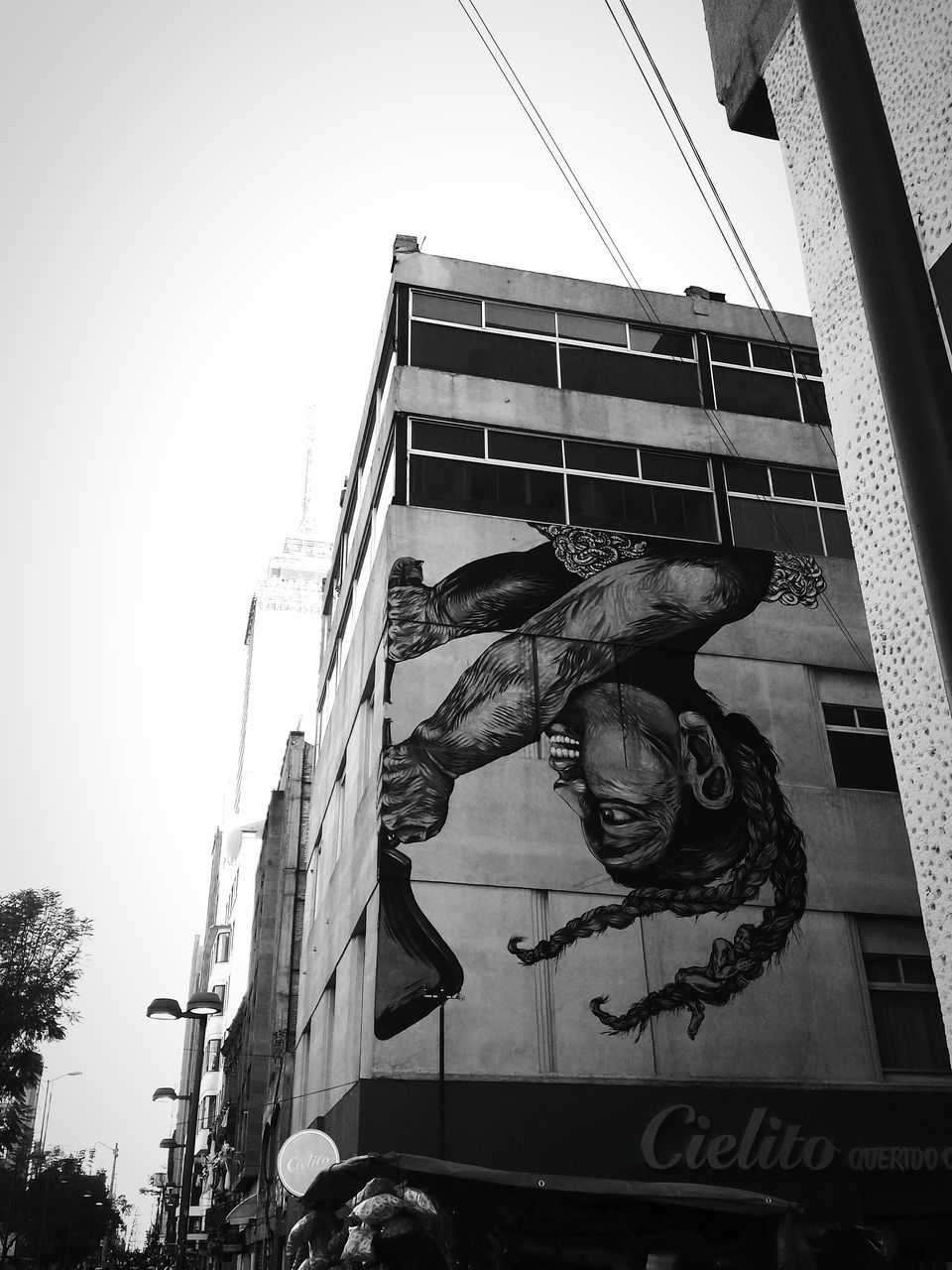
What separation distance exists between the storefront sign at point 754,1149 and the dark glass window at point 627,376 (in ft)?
51.1

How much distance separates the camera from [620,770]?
70.9 feet

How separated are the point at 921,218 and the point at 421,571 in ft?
55.1

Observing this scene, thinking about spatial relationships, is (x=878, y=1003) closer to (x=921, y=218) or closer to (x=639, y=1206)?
(x=639, y=1206)

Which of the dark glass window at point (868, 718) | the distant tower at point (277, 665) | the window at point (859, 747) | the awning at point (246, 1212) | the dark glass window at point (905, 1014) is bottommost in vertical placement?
the awning at point (246, 1212)

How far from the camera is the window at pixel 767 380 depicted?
27.3 metres

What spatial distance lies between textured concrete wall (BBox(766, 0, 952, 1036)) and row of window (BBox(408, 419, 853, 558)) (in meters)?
16.4

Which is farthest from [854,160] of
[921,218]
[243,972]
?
[243,972]

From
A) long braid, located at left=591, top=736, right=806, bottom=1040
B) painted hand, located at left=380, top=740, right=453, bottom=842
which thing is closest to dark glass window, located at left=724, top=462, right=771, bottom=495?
long braid, located at left=591, top=736, right=806, bottom=1040

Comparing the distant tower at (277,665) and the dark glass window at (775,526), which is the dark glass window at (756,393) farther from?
the distant tower at (277,665)

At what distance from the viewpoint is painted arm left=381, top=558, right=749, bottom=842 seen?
67.9 feet

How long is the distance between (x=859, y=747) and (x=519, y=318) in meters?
12.5

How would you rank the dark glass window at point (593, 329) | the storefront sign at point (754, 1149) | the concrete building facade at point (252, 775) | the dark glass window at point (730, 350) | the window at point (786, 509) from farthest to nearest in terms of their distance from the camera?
the concrete building facade at point (252, 775), the dark glass window at point (730, 350), the dark glass window at point (593, 329), the window at point (786, 509), the storefront sign at point (754, 1149)

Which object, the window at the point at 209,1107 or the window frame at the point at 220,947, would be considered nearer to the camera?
the window at the point at 209,1107

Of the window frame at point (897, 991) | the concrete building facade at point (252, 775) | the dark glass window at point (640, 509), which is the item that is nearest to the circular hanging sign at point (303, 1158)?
the window frame at point (897, 991)
